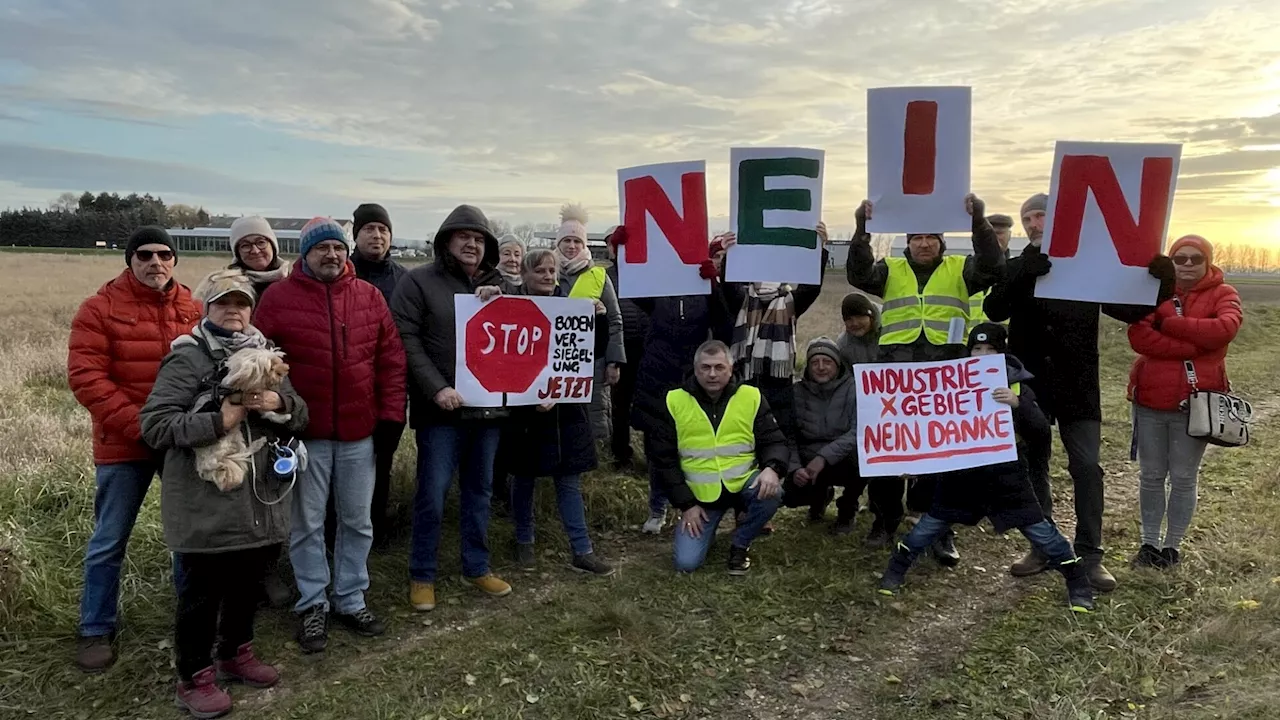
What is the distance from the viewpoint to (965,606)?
17.2ft

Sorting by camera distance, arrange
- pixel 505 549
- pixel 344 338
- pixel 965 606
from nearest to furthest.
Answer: pixel 344 338 → pixel 965 606 → pixel 505 549

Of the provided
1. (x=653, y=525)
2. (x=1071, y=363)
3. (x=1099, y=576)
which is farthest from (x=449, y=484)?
(x=1099, y=576)

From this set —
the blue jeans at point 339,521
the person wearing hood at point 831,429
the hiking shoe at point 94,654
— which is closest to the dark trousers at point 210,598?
the blue jeans at point 339,521

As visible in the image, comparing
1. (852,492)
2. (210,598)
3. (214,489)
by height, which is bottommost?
(852,492)

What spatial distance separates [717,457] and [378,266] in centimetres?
287

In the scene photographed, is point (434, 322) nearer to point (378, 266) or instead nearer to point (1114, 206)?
point (378, 266)

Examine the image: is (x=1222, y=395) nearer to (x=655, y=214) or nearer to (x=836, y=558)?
(x=836, y=558)

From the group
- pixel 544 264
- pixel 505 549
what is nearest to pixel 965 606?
pixel 505 549

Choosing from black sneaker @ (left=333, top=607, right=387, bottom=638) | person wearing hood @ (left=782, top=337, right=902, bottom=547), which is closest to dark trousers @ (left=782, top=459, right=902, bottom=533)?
person wearing hood @ (left=782, top=337, right=902, bottom=547)

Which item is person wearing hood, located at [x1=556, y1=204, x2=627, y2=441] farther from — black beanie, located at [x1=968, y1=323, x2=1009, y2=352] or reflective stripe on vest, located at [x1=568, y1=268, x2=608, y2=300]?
black beanie, located at [x1=968, y1=323, x2=1009, y2=352]

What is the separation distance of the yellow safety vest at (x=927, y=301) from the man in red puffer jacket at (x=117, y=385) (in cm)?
460

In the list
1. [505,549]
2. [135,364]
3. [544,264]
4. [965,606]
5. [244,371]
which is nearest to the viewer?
[244,371]

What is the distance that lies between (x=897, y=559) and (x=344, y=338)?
155 inches

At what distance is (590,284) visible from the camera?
21.3ft
